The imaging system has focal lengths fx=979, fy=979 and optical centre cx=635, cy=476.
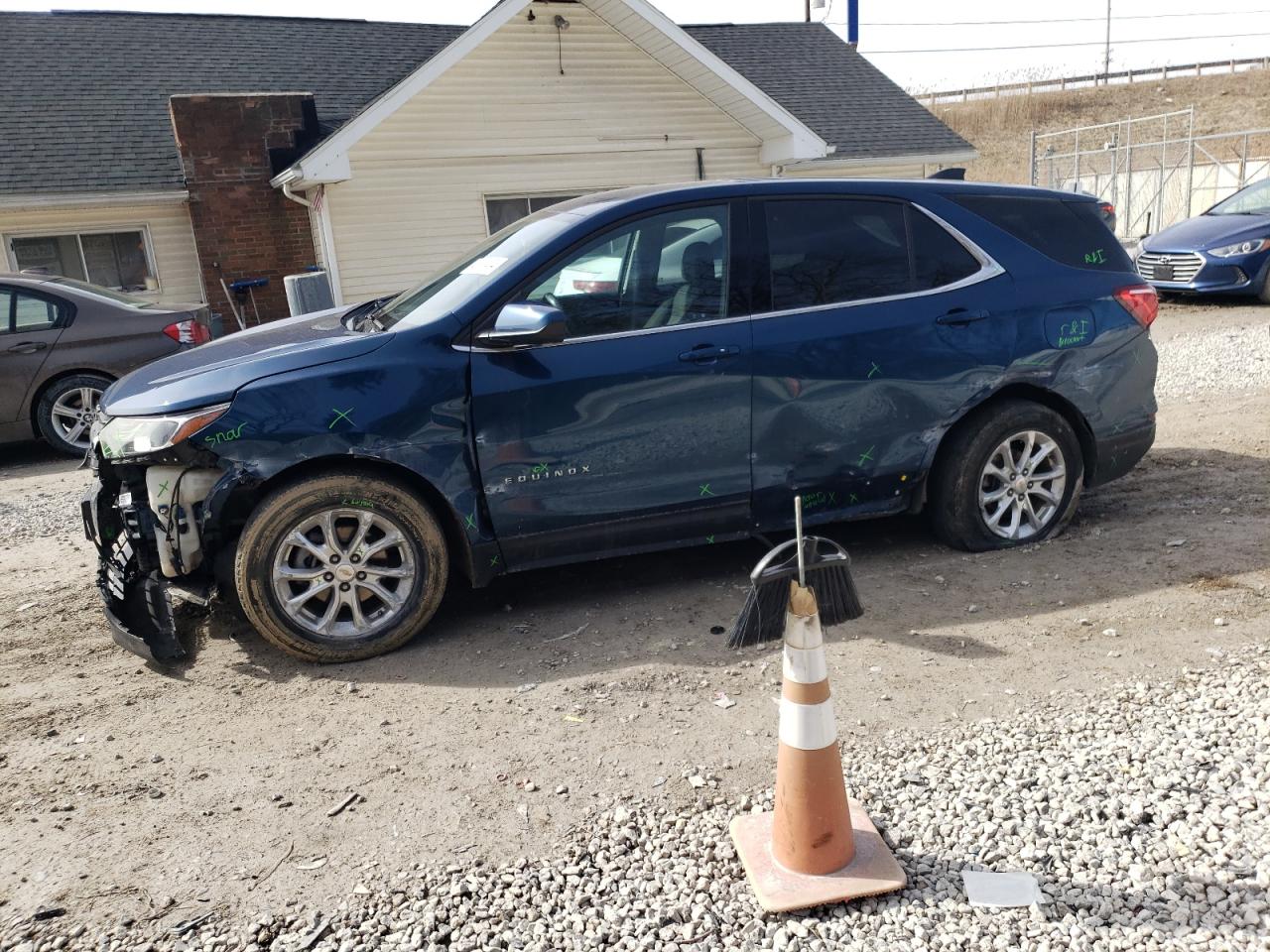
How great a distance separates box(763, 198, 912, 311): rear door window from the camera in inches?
181

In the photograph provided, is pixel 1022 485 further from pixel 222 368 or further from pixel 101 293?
pixel 101 293

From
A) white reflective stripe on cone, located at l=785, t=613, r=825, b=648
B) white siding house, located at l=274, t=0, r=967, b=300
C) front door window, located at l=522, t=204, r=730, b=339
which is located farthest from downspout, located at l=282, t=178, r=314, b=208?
white reflective stripe on cone, located at l=785, t=613, r=825, b=648

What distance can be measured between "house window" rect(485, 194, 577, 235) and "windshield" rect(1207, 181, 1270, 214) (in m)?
9.64

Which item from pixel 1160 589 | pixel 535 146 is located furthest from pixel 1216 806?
pixel 535 146

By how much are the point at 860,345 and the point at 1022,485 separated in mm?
1224

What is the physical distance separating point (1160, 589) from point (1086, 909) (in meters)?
2.42

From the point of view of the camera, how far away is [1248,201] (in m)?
14.3

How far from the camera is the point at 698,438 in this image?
441 cm

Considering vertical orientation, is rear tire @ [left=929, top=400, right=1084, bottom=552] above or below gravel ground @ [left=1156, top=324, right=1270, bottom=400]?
above

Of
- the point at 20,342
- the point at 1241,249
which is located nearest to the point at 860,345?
the point at 20,342

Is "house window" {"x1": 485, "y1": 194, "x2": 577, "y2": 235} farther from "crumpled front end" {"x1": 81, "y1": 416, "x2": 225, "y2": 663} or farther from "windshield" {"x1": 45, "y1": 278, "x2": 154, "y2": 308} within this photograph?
"crumpled front end" {"x1": 81, "y1": 416, "x2": 225, "y2": 663}

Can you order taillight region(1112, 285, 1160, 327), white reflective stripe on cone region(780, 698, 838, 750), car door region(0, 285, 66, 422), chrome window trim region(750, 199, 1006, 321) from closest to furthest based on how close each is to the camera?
white reflective stripe on cone region(780, 698, 838, 750) → chrome window trim region(750, 199, 1006, 321) → taillight region(1112, 285, 1160, 327) → car door region(0, 285, 66, 422)

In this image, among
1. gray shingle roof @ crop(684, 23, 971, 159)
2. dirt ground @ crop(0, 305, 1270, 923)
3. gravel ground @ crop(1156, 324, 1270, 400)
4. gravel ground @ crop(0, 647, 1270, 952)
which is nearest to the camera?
gravel ground @ crop(0, 647, 1270, 952)

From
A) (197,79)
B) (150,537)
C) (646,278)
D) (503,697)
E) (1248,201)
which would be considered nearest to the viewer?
(503,697)
